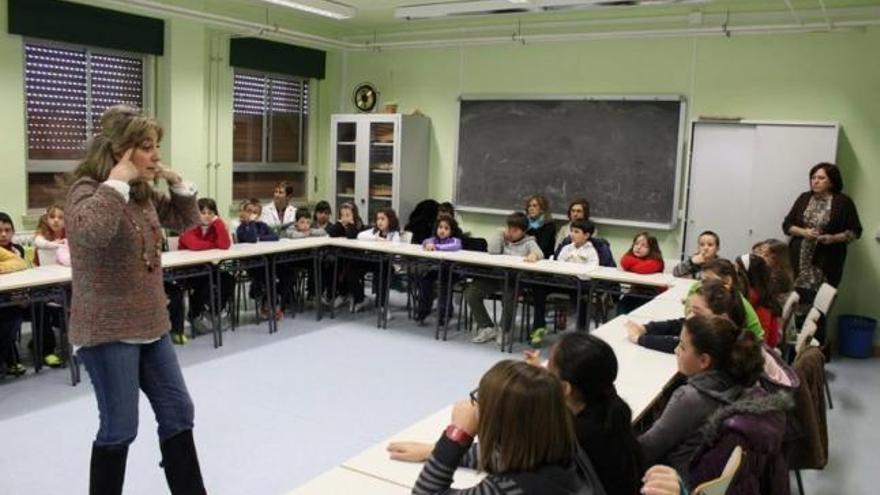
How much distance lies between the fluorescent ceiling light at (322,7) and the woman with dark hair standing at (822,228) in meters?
4.18

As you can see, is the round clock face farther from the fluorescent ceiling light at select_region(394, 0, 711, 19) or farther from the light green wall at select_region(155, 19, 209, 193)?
the light green wall at select_region(155, 19, 209, 193)

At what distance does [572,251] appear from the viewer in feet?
20.0

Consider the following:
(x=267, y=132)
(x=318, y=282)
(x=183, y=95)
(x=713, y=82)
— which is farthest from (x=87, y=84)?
(x=713, y=82)

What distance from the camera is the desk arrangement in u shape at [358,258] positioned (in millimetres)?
4398

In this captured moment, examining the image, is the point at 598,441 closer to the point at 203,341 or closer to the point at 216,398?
the point at 216,398

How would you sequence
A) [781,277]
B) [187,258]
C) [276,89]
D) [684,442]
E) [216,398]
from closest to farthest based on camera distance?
[684,442] < [216,398] < [781,277] < [187,258] < [276,89]

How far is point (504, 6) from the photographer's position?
6.04 metres

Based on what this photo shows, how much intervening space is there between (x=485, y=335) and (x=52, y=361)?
3092 mm

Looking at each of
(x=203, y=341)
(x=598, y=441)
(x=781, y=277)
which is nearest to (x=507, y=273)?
(x=781, y=277)

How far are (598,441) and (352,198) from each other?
6.92 metres

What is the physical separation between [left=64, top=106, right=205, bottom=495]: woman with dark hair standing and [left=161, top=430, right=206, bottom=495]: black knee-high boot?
0.11 meters

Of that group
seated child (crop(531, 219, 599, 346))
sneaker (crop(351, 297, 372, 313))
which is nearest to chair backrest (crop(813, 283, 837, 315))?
seated child (crop(531, 219, 599, 346))

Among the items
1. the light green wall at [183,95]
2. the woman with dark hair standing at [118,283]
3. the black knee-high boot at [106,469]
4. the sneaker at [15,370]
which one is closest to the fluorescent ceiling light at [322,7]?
the light green wall at [183,95]

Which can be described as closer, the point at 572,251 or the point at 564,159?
the point at 572,251
